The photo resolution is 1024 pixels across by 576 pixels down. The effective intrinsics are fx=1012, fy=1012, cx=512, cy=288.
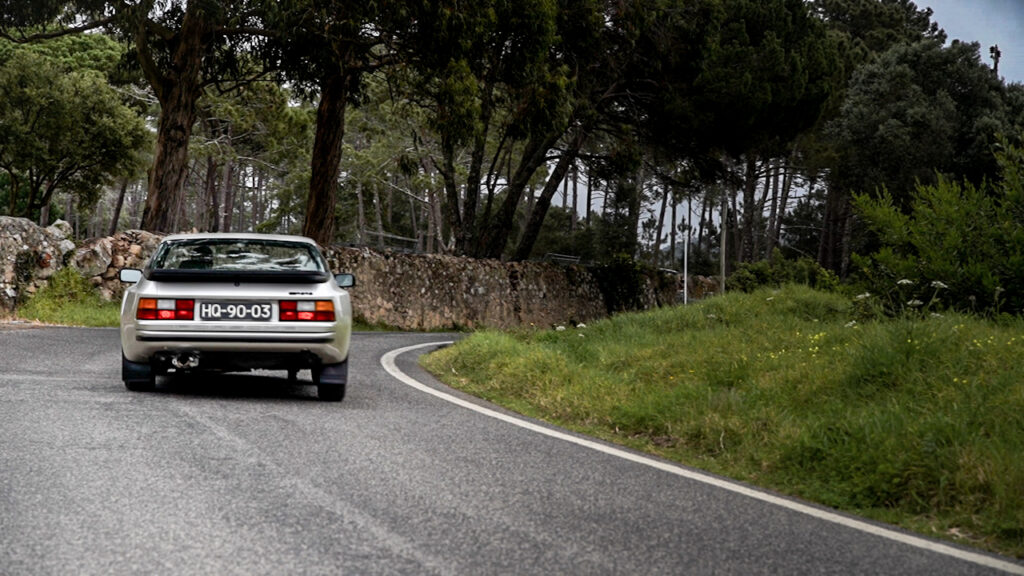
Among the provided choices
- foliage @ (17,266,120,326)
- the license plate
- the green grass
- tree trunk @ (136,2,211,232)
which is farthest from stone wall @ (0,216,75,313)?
the license plate

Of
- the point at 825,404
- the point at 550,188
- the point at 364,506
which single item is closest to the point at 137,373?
the point at 364,506

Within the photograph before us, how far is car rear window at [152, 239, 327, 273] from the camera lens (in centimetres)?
888

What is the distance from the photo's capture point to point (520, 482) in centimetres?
566

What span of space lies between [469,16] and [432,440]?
1356cm

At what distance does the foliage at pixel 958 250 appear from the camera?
1061 cm

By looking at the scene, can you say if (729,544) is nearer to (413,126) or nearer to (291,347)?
(291,347)

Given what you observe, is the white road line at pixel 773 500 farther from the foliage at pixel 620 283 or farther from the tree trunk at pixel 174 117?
the foliage at pixel 620 283

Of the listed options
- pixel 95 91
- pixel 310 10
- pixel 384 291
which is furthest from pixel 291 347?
pixel 95 91

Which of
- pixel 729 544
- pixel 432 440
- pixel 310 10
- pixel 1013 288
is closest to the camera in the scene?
pixel 729 544

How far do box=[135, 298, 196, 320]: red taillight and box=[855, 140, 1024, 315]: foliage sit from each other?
7.21 m

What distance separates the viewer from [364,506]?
491 centimetres

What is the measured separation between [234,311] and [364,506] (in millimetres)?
3755

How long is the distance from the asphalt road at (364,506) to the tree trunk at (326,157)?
15702 millimetres

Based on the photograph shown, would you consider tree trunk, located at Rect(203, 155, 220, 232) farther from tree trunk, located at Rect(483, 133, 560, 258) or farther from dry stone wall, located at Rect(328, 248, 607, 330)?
dry stone wall, located at Rect(328, 248, 607, 330)
